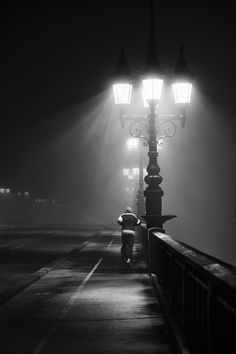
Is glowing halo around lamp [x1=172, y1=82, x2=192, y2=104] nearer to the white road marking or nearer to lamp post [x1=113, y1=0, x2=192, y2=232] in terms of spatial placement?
lamp post [x1=113, y1=0, x2=192, y2=232]

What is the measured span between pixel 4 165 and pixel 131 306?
4573 inches

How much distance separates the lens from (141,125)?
20.4 meters

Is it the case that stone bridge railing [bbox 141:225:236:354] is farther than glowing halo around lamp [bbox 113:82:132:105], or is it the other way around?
glowing halo around lamp [bbox 113:82:132:105]

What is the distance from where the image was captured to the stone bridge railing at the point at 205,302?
555 centimetres

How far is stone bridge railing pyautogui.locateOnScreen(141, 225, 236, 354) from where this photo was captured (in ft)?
18.2

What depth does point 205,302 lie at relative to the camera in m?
7.16

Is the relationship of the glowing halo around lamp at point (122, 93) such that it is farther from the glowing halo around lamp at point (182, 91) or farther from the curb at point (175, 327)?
the curb at point (175, 327)

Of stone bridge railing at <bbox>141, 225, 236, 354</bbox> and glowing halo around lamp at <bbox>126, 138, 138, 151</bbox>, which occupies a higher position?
glowing halo around lamp at <bbox>126, 138, 138, 151</bbox>

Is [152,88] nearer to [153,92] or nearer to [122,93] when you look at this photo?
[153,92]

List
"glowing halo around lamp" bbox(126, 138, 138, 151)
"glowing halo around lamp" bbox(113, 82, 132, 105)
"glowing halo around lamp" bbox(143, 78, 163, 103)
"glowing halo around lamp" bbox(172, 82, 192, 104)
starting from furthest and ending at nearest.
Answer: "glowing halo around lamp" bbox(126, 138, 138, 151), "glowing halo around lamp" bbox(113, 82, 132, 105), "glowing halo around lamp" bbox(172, 82, 192, 104), "glowing halo around lamp" bbox(143, 78, 163, 103)

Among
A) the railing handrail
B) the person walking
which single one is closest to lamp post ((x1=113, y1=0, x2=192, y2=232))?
the person walking

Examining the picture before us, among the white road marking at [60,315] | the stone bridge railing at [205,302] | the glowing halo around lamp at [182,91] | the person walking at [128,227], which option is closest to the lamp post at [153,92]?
the glowing halo around lamp at [182,91]

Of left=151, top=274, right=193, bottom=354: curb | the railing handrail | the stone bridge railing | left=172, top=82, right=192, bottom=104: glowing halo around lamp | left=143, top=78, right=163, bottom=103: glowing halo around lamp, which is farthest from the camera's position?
left=172, top=82, right=192, bottom=104: glowing halo around lamp

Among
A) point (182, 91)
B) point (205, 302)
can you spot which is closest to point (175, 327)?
point (205, 302)
